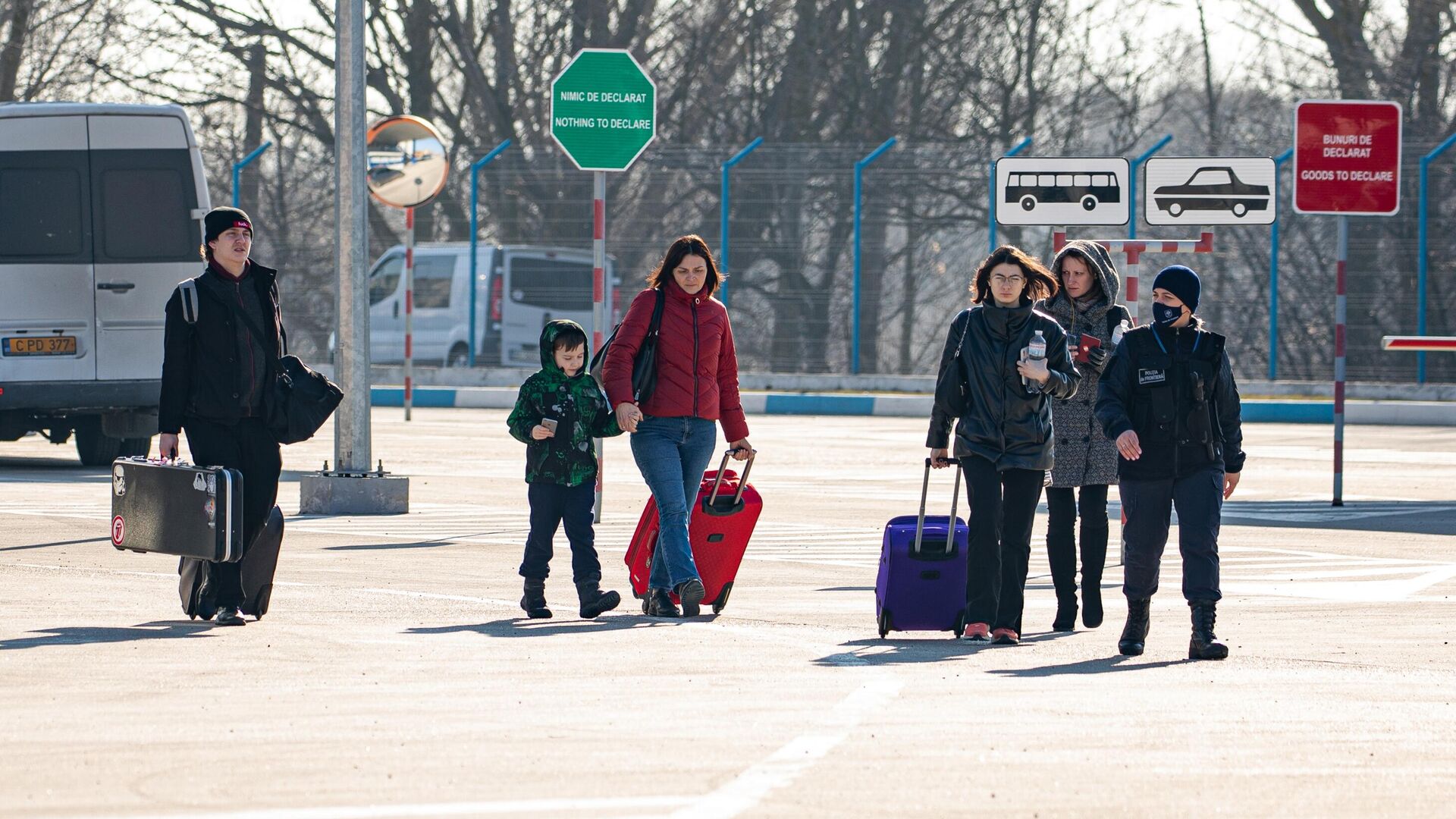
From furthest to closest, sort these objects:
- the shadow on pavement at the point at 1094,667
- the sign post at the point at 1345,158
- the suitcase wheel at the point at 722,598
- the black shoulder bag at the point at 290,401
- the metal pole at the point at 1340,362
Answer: the sign post at the point at 1345,158 → the metal pole at the point at 1340,362 → the suitcase wheel at the point at 722,598 → the black shoulder bag at the point at 290,401 → the shadow on pavement at the point at 1094,667

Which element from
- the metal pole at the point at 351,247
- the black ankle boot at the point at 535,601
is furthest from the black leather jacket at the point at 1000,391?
the metal pole at the point at 351,247

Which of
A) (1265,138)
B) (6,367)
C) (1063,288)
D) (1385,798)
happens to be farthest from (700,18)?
(1385,798)

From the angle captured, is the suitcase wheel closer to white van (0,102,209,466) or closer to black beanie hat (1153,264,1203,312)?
black beanie hat (1153,264,1203,312)

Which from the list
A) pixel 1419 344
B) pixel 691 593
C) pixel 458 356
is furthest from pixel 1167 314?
pixel 458 356

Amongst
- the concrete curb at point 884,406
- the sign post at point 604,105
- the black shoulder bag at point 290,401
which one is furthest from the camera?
the concrete curb at point 884,406

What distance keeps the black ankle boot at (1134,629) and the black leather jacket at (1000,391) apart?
2.00ft

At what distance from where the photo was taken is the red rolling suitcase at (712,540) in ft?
31.4

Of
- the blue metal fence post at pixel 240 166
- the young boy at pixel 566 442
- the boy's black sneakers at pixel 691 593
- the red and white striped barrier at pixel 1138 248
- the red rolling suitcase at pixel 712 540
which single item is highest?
the blue metal fence post at pixel 240 166

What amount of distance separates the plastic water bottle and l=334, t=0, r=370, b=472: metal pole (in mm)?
6159

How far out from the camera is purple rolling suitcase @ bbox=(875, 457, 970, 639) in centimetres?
881

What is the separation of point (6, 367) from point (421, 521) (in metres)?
4.41

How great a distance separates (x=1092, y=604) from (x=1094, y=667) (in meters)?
1.29

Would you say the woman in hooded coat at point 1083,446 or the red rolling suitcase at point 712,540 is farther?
the red rolling suitcase at point 712,540

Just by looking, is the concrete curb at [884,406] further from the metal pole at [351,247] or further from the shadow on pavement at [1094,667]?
the shadow on pavement at [1094,667]
